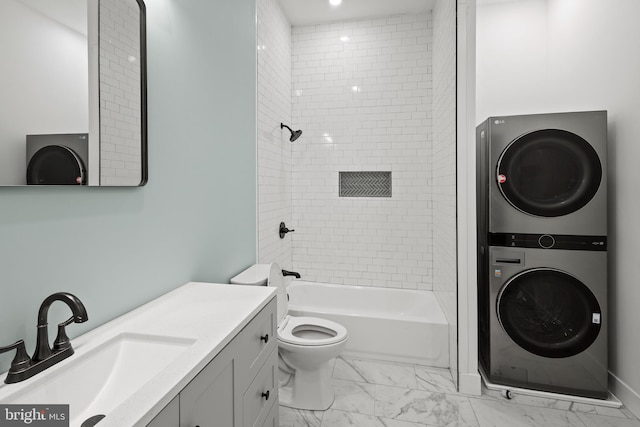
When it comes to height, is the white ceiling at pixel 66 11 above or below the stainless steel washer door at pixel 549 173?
above

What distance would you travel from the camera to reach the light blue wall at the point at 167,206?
92 centimetres

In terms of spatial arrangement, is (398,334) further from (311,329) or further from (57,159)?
(57,159)

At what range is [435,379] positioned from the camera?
94.6 inches

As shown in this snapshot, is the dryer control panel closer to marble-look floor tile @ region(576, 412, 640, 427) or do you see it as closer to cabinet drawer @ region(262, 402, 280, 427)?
marble-look floor tile @ region(576, 412, 640, 427)

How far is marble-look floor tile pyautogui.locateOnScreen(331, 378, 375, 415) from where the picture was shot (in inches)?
81.3

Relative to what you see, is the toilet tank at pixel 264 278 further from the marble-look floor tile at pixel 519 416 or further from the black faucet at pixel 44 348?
the marble-look floor tile at pixel 519 416

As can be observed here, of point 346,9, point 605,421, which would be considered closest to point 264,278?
point 605,421

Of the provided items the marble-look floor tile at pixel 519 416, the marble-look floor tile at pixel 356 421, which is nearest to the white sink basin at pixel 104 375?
the marble-look floor tile at pixel 356 421

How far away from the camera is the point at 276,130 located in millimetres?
3004

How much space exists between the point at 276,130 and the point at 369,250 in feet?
4.96

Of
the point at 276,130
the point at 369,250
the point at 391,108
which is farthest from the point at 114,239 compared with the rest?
the point at 391,108

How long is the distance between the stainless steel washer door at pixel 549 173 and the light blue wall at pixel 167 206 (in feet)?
5.91

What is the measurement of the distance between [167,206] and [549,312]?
2.41 metres

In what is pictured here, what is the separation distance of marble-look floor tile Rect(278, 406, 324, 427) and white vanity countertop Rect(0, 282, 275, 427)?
0.97m
